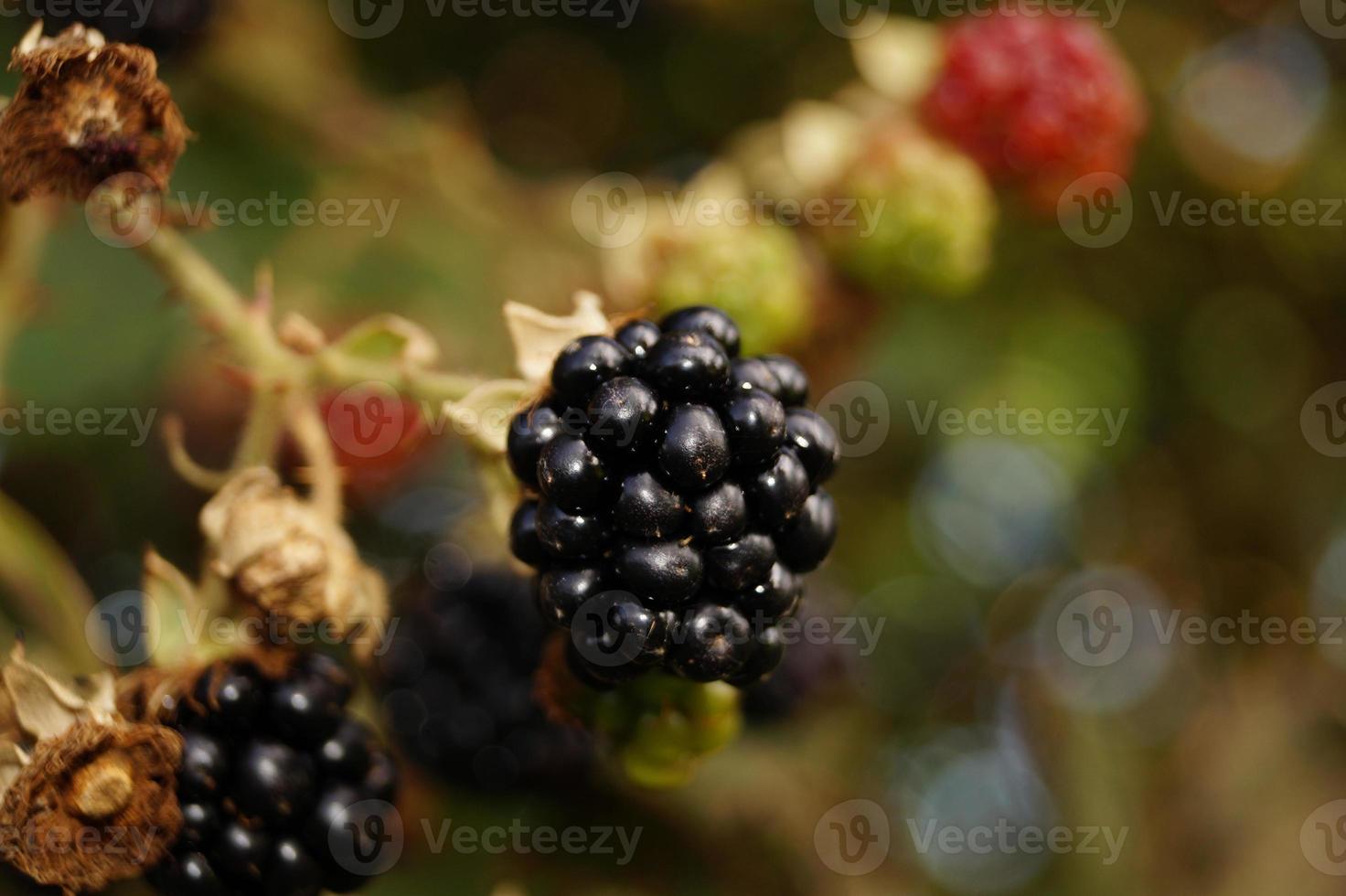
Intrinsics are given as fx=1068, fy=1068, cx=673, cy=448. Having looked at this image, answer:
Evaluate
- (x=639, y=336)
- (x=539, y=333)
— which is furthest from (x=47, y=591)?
(x=639, y=336)

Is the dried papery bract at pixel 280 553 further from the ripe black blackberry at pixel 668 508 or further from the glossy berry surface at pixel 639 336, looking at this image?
the glossy berry surface at pixel 639 336

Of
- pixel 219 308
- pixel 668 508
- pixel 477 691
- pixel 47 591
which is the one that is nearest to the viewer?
pixel 668 508

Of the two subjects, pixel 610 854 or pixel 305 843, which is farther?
pixel 610 854

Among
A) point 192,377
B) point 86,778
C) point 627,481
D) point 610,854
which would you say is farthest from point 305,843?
point 192,377

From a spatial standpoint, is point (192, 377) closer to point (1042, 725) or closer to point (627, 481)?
point (627, 481)

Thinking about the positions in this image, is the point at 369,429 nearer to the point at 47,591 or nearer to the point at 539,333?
the point at 47,591

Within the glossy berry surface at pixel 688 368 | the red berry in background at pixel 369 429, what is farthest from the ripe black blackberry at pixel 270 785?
the red berry in background at pixel 369 429
